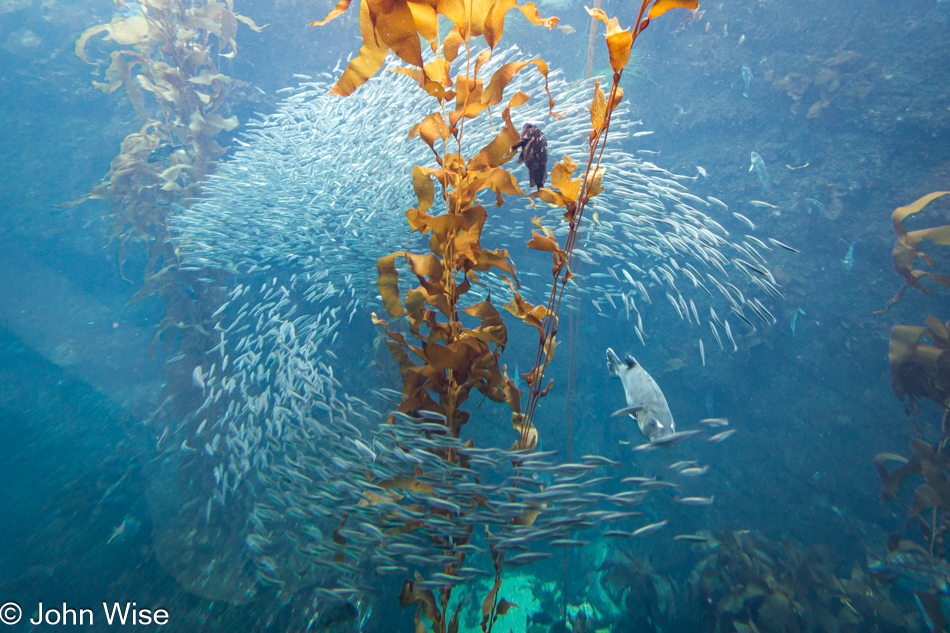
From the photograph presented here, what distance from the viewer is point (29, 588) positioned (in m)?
5.24

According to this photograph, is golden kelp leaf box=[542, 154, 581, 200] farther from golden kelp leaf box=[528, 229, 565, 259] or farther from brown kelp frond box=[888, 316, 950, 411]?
brown kelp frond box=[888, 316, 950, 411]

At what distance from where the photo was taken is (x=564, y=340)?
924 centimetres

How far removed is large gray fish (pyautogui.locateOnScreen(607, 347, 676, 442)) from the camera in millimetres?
2734

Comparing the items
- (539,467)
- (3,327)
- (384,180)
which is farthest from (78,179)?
(539,467)

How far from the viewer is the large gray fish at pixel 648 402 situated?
273 cm

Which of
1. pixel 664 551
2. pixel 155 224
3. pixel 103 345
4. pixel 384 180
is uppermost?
pixel 384 180

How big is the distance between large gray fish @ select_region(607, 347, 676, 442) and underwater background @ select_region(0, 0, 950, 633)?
1.34 feet

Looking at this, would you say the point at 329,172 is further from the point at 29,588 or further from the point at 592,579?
the point at 592,579

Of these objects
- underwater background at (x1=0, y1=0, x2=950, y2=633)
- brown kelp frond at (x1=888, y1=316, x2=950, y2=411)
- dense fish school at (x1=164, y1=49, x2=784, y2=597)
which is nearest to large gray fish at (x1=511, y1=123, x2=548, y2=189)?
underwater background at (x1=0, y1=0, x2=950, y2=633)

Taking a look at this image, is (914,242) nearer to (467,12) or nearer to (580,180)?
(580,180)

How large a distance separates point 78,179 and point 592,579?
81.0 feet

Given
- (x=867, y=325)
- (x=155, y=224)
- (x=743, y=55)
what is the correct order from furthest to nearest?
(x=743, y=55) < (x=867, y=325) < (x=155, y=224)

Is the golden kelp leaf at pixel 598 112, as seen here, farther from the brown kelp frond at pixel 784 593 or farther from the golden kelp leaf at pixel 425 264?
the brown kelp frond at pixel 784 593

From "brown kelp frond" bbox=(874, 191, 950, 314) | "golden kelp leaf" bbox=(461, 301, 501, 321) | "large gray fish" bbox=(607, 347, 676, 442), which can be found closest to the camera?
"golden kelp leaf" bbox=(461, 301, 501, 321)
